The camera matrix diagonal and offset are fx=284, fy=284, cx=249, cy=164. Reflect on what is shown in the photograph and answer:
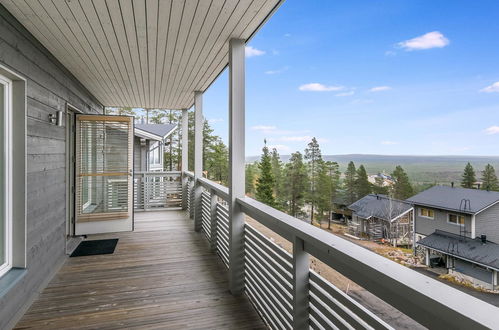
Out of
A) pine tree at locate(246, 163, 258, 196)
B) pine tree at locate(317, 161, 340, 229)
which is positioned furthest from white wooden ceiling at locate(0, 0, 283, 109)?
pine tree at locate(317, 161, 340, 229)

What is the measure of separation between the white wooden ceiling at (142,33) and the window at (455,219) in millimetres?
1942

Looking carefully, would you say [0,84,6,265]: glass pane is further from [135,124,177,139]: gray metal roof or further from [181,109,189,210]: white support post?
[135,124,177,139]: gray metal roof

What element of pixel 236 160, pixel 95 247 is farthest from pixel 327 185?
pixel 95 247

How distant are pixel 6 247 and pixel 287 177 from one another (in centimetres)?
254

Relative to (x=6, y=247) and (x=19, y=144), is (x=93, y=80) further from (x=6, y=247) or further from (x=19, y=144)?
(x=6, y=247)

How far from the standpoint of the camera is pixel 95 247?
13.8ft

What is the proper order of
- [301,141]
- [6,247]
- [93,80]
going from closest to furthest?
1. [301,141]
2. [6,247]
3. [93,80]

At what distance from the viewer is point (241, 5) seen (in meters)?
2.11

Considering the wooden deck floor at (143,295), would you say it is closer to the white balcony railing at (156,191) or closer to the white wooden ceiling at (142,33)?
the white wooden ceiling at (142,33)

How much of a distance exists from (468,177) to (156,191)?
706 cm

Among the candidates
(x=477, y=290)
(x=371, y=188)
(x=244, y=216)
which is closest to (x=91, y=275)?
(x=244, y=216)

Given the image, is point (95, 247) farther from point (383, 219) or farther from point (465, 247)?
point (465, 247)

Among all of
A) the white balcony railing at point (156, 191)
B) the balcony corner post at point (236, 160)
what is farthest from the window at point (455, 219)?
the white balcony railing at point (156, 191)

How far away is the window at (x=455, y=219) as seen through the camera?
0.59 metres
